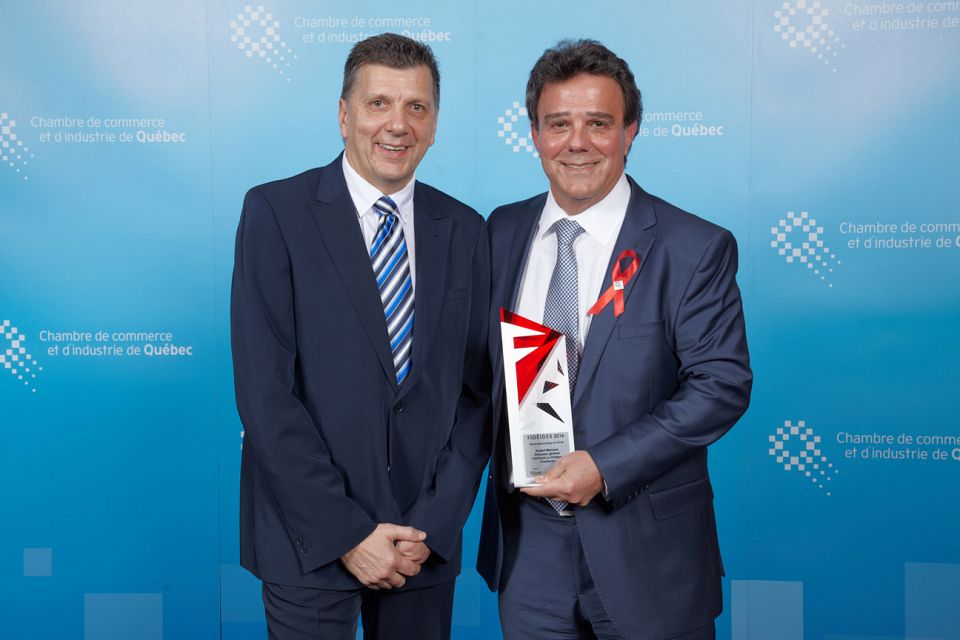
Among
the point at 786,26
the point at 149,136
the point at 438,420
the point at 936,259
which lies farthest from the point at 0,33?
the point at 936,259

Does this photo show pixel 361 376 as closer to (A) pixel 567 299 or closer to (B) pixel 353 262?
(B) pixel 353 262

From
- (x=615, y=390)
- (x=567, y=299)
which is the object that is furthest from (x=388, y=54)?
(x=615, y=390)

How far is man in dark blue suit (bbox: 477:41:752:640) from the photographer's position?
1.99 m

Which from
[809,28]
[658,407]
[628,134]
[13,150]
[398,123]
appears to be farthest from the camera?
[13,150]

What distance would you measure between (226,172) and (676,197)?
1.72 metres

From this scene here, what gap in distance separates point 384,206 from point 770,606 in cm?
236

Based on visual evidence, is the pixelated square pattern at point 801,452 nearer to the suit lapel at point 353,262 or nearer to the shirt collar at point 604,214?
the shirt collar at point 604,214

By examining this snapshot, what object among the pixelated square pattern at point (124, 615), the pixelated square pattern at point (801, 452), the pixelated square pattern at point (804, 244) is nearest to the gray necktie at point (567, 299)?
the pixelated square pattern at point (804, 244)

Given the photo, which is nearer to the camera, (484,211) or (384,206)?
(384,206)

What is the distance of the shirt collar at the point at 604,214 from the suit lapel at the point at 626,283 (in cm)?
4

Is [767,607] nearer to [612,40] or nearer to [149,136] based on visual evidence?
[612,40]

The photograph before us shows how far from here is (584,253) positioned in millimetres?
2111

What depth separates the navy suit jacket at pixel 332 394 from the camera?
198cm

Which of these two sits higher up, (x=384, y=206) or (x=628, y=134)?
(x=628, y=134)
